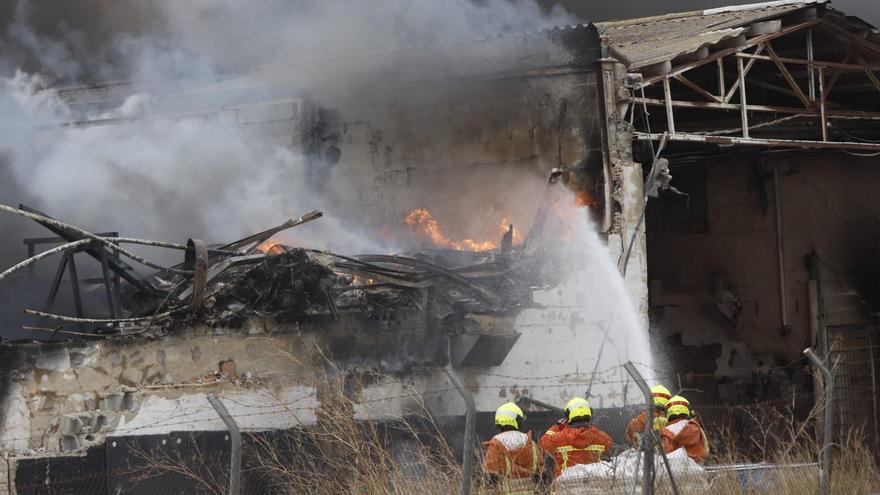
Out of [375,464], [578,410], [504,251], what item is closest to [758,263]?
[504,251]

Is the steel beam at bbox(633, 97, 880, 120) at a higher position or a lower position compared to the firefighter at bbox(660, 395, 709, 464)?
higher

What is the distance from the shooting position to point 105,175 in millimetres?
16844

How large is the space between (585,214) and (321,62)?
17.1ft

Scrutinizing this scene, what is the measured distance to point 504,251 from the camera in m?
13.4

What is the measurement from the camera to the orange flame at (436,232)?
51.1 feet

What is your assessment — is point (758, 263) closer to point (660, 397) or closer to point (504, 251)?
point (504, 251)

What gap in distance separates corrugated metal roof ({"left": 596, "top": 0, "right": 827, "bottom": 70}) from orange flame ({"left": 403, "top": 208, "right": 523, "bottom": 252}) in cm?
303

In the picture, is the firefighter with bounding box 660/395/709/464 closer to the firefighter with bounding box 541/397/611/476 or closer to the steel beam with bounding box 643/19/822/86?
the firefighter with bounding box 541/397/611/476

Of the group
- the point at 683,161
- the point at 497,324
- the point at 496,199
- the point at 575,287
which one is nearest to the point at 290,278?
the point at 497,324

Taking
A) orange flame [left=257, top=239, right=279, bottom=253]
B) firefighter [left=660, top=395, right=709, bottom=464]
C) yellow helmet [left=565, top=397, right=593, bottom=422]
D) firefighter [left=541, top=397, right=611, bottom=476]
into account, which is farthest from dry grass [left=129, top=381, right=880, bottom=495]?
orange flame [left=257, top=239, right=279, bottom=253]

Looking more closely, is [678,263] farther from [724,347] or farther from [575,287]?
[575,287]

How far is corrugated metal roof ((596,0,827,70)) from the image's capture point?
1358 cm

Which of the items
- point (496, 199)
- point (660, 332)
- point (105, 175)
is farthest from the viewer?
point (660, 332)

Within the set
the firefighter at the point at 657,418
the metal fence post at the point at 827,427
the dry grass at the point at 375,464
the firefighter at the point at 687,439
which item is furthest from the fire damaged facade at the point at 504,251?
the metal fence post at the point at 827,427
